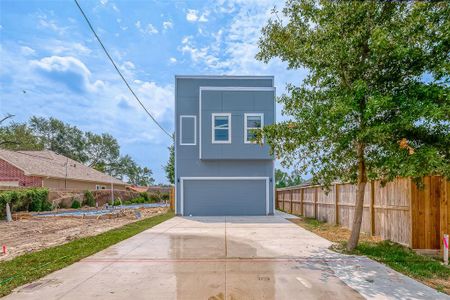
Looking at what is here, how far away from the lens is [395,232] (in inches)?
323

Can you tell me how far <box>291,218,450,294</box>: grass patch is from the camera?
541 cm

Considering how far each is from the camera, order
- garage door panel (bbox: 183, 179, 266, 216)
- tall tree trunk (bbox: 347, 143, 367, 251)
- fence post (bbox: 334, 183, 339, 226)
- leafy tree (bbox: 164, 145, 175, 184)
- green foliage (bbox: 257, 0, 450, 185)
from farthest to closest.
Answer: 1. leafy tree (bbox: 164, 145, 175, 184)
2. garage door panel (bbox: 183, 179, 266, 216)
3. fence post (bbox: 334, 183, 339, 226)
4. tall tree trunk (bbox: 347, 143, 367, 251)
5. green foliage (bbox: 257, 0, 450, 185)

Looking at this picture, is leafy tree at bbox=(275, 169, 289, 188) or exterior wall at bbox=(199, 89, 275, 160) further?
leafy tree at bbox=(275, 169, 289, 188)

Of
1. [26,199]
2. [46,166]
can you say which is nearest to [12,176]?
[46,166]

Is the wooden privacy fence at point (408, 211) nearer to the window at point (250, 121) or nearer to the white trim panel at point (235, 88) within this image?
the window at point (250, 121)

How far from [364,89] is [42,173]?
969 inches

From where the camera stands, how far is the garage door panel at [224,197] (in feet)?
56.8

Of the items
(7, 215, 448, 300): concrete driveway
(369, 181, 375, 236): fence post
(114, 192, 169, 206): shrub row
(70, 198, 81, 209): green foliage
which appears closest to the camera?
(7, 215, 448, 300): concrete driveway

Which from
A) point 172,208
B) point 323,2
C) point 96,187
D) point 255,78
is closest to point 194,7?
point 323,2

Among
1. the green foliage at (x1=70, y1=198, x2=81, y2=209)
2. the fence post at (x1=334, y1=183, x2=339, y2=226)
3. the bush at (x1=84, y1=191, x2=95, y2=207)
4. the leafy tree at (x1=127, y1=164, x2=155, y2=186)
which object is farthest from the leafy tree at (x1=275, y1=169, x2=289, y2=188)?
the fence post at (x1=334, y1=183, x2=339, y2=226)

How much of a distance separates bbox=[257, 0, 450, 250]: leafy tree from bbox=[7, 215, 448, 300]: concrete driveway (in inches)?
71.1

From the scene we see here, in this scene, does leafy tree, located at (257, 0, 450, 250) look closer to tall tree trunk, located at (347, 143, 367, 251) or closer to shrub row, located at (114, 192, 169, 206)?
tall tree trunk, located at (347, 143, 367, 251)

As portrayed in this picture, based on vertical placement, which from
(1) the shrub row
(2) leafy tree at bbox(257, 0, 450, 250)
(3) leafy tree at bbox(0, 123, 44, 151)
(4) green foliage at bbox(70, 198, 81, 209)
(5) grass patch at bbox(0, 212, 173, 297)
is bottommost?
(1) the shrub row

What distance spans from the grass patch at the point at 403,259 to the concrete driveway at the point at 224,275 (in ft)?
1.02
